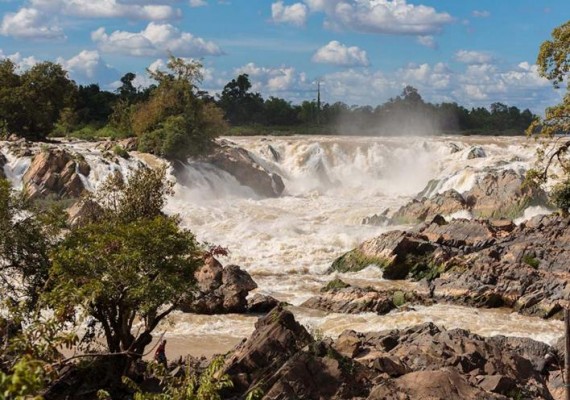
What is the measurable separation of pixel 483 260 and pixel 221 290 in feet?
34.1

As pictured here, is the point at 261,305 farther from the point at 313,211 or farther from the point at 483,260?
the point at 313,211

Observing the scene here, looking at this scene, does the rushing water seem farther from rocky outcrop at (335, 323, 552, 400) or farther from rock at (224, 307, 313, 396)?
rock at (224, 307, 313, 396)

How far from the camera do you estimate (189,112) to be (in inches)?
2143

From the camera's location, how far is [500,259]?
Result: 29.8 meters

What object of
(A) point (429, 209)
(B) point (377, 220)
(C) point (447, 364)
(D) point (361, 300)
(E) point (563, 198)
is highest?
(E) point (563, 198)

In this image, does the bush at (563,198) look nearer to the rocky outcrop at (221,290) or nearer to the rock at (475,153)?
the rocky outcrop at (221,290)

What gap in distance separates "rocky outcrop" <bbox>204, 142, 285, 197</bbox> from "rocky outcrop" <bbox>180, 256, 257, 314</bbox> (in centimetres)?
2722

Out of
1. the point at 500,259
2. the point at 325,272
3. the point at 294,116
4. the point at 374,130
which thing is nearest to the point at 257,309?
the point at 325,272

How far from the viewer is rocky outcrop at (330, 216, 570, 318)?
2667 centimetres

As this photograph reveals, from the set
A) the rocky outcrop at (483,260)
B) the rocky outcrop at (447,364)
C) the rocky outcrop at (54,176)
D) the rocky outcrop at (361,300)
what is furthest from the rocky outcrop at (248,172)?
the rocky outcrop at (447,364)

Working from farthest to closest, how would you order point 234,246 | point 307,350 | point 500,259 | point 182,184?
point 182,184 < point 234,246 < point 500,259 < point 307,350

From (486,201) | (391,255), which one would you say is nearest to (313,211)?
(486,201)

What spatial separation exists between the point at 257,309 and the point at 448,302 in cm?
695

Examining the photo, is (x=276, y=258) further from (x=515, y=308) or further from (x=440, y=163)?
(x=440, y=163)
